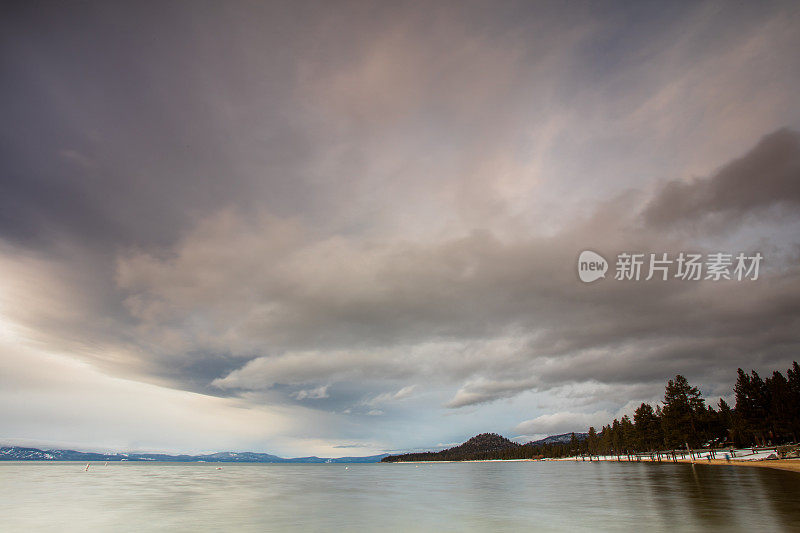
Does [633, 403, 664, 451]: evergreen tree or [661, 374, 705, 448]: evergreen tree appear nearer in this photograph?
[661, 374, 705, 448]: evergreen tree

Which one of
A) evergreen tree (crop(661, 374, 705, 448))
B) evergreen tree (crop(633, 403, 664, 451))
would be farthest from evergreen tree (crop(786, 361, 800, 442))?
evergreen tree (crop(633, 403, 664, 451))

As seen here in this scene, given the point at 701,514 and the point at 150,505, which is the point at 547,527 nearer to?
the point at 701,514

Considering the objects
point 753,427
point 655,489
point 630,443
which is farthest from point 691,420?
→ point 655,489

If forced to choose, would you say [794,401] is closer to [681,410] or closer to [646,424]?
[681,410]

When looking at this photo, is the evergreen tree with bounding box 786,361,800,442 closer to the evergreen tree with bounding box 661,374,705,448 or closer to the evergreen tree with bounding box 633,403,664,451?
the evergreen tree with bounding box 661,374,705,448

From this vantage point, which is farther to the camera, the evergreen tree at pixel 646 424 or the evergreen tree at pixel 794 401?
the evergreen tree at pixel 646 424

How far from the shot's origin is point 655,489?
186ft

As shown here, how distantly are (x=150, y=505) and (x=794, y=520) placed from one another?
64.8 metres

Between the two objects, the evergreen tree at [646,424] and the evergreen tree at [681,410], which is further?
the evergreen tree at [646,424]

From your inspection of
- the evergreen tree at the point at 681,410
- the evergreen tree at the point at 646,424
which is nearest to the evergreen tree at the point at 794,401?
the evergreen tree at the point at 681,410

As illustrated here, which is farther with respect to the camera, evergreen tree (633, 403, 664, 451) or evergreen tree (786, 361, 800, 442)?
evergreen tree (633, 403, 664, 451)

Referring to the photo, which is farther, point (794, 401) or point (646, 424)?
point (646, 424)

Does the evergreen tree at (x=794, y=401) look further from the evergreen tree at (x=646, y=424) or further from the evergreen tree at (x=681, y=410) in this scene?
the evergreen tree at (x=646, y=424)

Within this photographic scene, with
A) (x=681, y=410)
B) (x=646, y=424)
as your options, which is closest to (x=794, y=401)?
(x=681, y=410)
